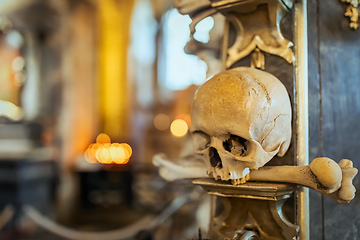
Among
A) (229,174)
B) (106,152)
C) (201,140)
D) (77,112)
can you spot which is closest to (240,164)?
(229,174)

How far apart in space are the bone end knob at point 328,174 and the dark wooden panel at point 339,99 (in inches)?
13.8

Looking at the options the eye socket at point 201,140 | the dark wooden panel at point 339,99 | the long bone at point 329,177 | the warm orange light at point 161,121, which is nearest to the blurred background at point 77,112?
the warm orange light at point 161,121

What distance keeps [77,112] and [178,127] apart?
223 centimetres

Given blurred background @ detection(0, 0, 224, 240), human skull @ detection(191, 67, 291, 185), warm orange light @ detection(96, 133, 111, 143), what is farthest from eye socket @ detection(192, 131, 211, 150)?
warm orange light @ detection(96, 133, 111, 143)

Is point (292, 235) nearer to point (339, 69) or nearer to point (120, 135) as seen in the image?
point (339, 69)

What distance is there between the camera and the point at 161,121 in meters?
8.16

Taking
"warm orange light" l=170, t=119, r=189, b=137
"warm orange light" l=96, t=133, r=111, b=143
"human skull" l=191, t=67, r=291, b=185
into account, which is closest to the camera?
"human skull" l=191, t=67, r=291, b=185

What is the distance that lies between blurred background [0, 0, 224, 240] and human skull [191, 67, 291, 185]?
4193 millimetres

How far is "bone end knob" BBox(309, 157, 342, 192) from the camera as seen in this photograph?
902 mm

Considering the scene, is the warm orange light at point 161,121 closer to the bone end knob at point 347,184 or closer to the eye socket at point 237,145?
the eye socket at point 237,145

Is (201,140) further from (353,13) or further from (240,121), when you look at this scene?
(353,13)

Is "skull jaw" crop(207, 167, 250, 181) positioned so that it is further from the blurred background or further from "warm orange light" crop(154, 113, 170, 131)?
"warm orange light" crop(154, 113, 170, 131)

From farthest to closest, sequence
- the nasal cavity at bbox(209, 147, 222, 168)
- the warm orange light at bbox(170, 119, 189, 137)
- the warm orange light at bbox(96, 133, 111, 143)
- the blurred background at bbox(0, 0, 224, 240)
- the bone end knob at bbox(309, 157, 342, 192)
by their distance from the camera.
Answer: the warm orange light at bbox(170, 119, 189, 137)
the warm orange light at bbox(96, 133, 111, 143)
the blurred background at bbox(0, 0, 224, 240)
the nasal cavity at bbox(209, 147, 222, 168)
the bone end knob at bbox(309, 157, 342, 192)

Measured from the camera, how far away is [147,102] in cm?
798
